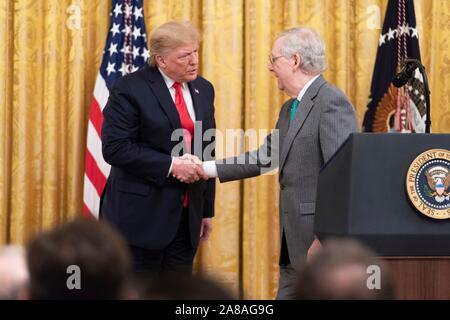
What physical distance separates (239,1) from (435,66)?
147 centimetres

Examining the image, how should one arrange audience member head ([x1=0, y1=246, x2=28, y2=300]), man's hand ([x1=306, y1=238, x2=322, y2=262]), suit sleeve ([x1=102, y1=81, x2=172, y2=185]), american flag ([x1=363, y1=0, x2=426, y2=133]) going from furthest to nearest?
1. american flag ([x1=363, y1=0, x2=426, y2=133])
2. suit sleeve ([x1=102, y1=81, x2=172, y2=185])
3. man's hand ([x1=306, y1=238, x2=322, y2=262])
4. audience member head ([x1=0, y1=246, x2=28, y2=300])

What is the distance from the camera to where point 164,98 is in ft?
14.7

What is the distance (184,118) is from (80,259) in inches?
121

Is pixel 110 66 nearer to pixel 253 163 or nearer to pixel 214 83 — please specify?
pixel 214 83

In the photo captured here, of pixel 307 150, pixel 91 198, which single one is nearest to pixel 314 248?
pixel 307 150

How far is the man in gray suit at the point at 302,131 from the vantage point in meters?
3.95

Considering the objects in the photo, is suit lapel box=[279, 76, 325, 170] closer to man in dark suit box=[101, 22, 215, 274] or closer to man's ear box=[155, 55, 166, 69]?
man in dark suit box=[101, 22, 215, 274]

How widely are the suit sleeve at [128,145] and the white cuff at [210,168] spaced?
0.68ft

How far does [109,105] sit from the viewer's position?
4512mm

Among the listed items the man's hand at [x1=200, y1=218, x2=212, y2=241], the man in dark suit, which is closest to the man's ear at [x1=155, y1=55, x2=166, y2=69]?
the man in dark suit

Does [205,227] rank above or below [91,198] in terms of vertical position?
below

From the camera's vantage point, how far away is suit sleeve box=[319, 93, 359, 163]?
12.8 ft

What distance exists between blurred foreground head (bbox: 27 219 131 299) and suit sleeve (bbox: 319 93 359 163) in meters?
2.48

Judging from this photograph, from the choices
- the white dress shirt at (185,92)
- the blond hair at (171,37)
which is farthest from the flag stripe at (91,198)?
the blond hair at (171,37)
